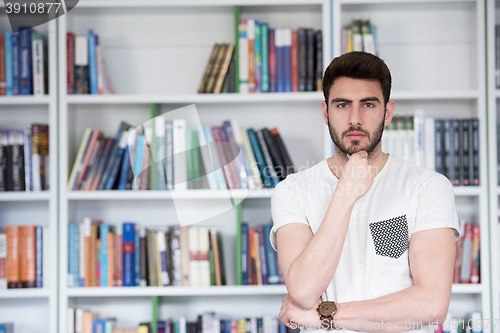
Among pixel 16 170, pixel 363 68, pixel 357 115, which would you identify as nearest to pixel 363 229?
pixel 357 115

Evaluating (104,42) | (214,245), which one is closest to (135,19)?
(104,42)

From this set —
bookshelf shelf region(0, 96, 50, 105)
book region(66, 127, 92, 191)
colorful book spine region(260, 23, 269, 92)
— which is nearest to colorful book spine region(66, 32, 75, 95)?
bookshelf shelf region(0, 96, 50, 105)

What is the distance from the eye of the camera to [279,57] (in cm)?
216

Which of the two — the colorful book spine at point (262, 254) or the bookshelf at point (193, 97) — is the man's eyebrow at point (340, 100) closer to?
the bookshelf at point (193, 97)

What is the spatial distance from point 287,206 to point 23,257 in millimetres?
1508

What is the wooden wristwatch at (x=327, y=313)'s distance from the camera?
112 centimetres

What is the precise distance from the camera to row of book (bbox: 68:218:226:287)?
2.13m

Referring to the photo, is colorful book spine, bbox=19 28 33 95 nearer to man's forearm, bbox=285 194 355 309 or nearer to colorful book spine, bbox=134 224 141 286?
colorful book spine, bbox=134 224 141 286

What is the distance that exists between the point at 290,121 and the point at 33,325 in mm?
1711

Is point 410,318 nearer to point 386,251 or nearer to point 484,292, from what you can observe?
point 386,251

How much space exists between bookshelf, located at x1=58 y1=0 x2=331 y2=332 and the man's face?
3.22ft

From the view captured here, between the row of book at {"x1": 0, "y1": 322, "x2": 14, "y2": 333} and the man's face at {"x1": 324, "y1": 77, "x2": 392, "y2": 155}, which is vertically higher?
the man's face at {"x1": 324, "y1": 77, "x2": 392, "y2": 155}

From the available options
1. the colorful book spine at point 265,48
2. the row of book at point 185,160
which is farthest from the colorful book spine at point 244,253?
the colorful book spine at point 265,48

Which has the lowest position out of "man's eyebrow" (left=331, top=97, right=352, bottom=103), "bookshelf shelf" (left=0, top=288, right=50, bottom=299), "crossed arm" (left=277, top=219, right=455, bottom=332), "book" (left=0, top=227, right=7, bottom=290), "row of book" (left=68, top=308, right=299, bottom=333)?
"row of book" (left=68, top=308, right=299, bottom=333)
